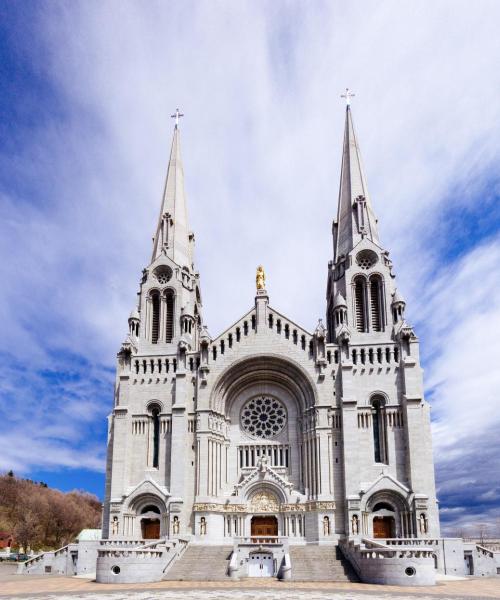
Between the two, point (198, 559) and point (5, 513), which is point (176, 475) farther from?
point (5, 513)

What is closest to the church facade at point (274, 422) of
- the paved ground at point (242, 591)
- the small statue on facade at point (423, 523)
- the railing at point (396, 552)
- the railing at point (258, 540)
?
the small statue on facade at point (423, 523)

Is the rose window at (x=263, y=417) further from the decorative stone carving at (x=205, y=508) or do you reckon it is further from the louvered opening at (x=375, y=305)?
the louvered opening at (x=375, y=305)

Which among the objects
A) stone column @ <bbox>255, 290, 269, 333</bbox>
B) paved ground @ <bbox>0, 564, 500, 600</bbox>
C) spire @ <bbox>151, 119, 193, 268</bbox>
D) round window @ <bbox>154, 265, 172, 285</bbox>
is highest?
spire @ <bbox>151, 119, 193, 268</bbox>

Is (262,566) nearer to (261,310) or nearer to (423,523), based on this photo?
(423,523)

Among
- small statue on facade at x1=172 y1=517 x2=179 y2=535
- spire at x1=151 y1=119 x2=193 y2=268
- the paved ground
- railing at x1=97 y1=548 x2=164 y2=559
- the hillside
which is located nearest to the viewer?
the paved ground

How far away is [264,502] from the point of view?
138 feet

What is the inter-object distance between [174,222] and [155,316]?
9.12 m

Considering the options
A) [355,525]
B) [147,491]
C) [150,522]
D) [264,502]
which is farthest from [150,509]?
[355,525]

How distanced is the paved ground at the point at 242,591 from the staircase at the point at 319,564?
6.34 feet

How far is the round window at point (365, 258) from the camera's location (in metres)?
47.8

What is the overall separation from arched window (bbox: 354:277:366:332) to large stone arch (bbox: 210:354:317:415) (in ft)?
19.6

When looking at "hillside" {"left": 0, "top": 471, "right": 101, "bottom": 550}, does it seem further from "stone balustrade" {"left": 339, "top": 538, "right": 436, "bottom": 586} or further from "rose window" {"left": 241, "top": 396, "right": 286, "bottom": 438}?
"stone balustrade" {"left": 339, "top": 538, "right": 436, "bottom": 586}

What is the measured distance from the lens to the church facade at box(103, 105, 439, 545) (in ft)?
132

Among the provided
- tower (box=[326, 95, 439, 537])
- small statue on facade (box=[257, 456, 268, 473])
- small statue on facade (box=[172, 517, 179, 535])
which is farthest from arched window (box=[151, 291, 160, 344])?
tower (box=[326, 95, 439, 537])
